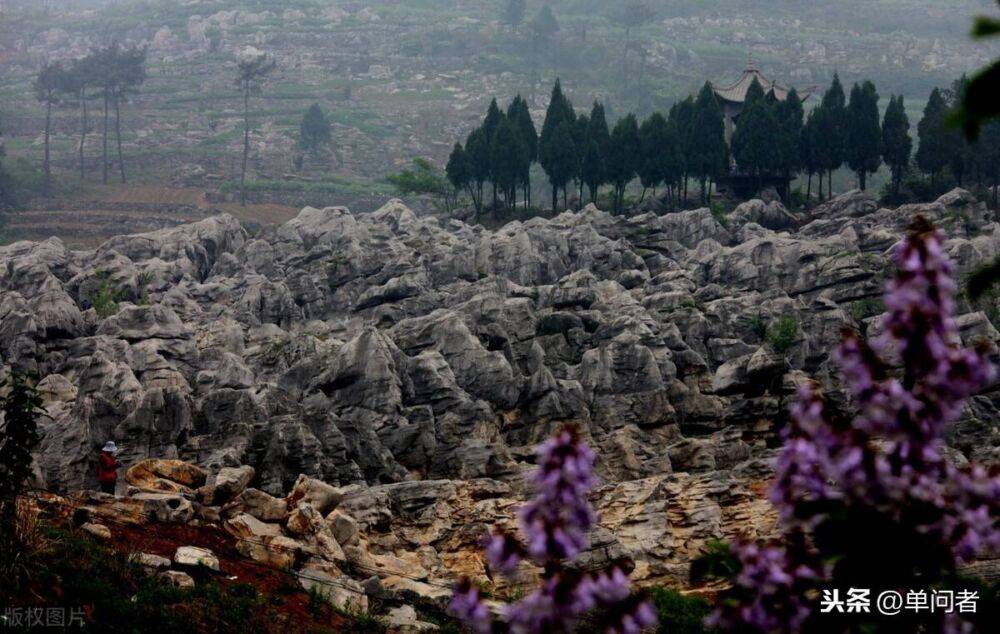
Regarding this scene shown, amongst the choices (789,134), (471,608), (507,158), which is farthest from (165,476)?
(789,134)

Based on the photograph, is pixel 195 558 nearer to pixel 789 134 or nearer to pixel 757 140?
pixel 757 140

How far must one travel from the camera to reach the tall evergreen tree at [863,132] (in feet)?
262

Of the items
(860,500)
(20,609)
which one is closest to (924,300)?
(860,500)

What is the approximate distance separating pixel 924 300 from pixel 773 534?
23.2m

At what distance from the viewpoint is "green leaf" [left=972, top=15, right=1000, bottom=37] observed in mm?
8172

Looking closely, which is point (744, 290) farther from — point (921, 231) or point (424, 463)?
point (921, 231)

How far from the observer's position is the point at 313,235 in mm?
66625

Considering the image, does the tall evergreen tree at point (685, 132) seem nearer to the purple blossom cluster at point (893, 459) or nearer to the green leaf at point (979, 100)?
the purple blossom cluster at point (893, 459)

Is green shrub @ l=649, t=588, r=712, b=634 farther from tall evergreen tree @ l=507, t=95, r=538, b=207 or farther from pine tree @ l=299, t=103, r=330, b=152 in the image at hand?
pine tree @ l=299, t=103, r=330, b=152

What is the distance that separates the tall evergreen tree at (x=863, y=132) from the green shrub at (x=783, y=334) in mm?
32560

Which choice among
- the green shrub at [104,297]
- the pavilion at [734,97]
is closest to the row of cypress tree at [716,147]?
the pavilion at [734,97]

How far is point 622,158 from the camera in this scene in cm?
8262

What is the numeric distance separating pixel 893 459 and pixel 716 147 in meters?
73.2

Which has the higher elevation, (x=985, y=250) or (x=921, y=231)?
(x=921, y=231)
